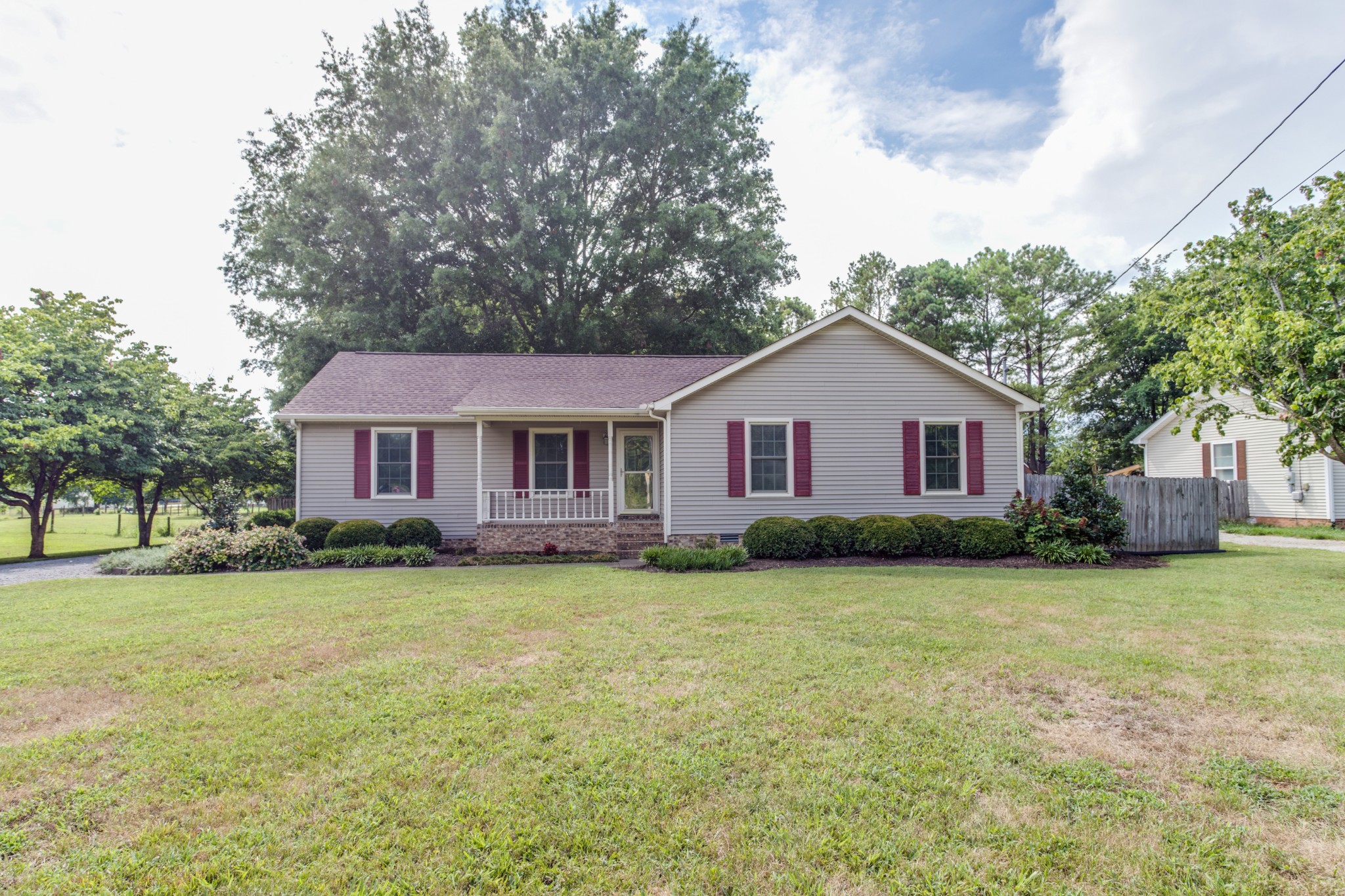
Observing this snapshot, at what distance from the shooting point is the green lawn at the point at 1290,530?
16.3 m

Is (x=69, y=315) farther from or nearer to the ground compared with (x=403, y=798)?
farther from the ground

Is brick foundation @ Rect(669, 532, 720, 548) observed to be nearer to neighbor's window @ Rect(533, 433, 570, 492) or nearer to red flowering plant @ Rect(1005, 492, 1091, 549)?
neighbor's window @ Rect(533, 433, 570, 492)

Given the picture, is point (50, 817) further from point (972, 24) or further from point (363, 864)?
point (972, 24)

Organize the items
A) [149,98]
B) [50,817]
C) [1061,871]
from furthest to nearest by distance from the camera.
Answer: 1. [149,98]
2. [50,817]
3. [1061,871]

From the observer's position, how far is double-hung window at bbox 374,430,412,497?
49.1 feet

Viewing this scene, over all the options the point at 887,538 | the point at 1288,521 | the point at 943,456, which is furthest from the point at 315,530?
the point at 1288,521

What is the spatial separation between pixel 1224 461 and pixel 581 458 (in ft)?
71.6

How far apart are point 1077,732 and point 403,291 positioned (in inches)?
1041

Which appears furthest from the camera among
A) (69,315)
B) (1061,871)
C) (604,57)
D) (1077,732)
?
(604,57)

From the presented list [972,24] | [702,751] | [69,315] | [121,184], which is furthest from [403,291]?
[702,751]

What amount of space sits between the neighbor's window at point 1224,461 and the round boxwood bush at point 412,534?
24.3 meters

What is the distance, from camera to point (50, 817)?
2.86 meters

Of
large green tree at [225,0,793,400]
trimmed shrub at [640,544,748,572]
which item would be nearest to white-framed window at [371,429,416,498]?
trimmed shrub at [640,544,748,572]

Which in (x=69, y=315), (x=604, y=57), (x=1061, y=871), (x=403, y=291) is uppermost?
(x=604, y=57)
